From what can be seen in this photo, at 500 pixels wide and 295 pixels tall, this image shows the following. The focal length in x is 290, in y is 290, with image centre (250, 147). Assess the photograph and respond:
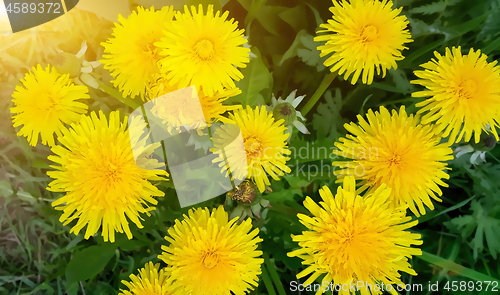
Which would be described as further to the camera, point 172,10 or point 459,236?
point 459,236

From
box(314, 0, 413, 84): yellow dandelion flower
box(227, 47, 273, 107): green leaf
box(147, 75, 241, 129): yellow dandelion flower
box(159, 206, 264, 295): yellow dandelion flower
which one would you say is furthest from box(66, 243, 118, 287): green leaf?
box(314, 0, 413, 84): yellow dandelion flower

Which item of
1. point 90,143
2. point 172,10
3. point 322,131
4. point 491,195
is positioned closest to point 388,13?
point 322,131

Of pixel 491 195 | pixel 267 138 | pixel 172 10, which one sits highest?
pixel 172 10

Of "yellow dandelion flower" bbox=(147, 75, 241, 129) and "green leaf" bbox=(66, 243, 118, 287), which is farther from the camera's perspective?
"green leaf" bbox=(66, 243, 118, 287)

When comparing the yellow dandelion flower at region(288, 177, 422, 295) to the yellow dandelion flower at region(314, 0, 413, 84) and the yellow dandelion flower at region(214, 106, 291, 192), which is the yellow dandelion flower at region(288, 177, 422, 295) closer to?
the yellow dandelion flower at region(214, 106, 291, 192)

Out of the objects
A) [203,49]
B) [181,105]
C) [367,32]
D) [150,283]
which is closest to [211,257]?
[150,283]

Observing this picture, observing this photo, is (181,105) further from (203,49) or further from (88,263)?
(88,263)

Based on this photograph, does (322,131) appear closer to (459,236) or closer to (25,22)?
(459,236)
